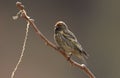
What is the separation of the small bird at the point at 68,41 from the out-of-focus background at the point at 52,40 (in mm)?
2840

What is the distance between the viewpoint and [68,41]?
1932 mm

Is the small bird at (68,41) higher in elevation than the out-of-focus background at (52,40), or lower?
higher

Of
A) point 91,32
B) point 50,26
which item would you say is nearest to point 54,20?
point 50,26

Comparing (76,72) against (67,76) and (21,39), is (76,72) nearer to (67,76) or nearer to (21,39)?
(67,76)

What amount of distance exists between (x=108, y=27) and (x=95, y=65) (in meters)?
0.41

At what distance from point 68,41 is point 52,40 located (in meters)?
3.01

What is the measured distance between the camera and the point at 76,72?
16.9 ft

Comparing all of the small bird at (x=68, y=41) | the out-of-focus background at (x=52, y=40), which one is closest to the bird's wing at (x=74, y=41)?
the small bird at (x=68, y=41)

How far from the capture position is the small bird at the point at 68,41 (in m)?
1.82

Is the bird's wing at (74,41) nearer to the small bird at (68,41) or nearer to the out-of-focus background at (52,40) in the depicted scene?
the small bird at (68,41)

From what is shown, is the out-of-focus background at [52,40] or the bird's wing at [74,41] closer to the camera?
the bird's wing at [74,41]

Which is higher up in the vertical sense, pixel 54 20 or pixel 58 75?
pixel 54 20

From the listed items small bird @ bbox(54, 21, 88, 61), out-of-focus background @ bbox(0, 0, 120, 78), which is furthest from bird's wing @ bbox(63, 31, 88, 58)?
out-of-focus background @ bbox(0, 0, 120, 78)

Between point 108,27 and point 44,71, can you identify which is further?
point 108,27
